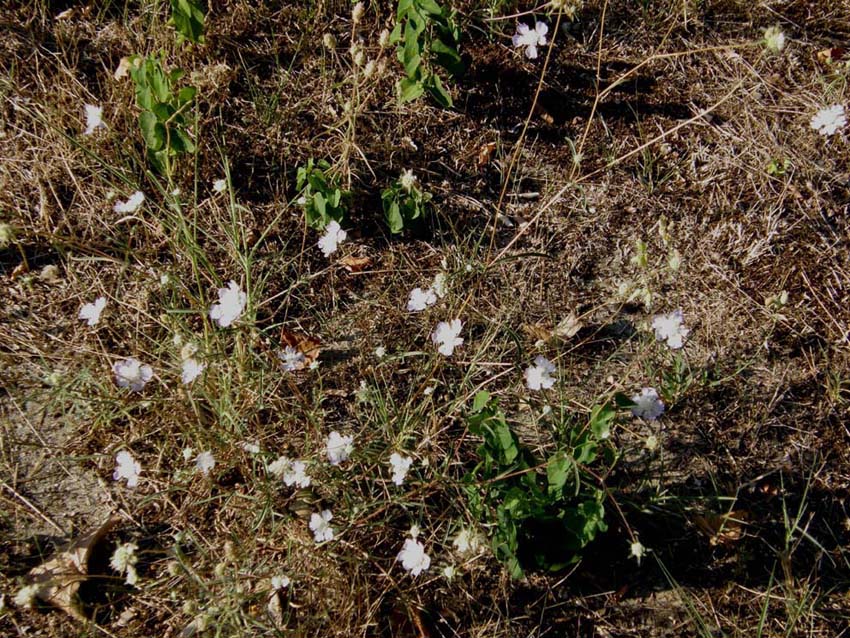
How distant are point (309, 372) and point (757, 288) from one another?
4.81 feet

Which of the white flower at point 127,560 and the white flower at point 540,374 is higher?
the white flower at point 540,374

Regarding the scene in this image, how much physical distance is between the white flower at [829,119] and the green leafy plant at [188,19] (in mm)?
1986

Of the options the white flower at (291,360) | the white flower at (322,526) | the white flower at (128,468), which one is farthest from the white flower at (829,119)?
the white flower at (128,468)

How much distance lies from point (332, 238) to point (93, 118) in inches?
31.8

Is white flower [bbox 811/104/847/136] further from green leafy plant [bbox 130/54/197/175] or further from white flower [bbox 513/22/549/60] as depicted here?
green leafy plant [bbox 130/54/197/175]

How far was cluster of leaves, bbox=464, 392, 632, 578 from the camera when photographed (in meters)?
1.83

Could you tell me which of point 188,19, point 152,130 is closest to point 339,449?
point 152,130

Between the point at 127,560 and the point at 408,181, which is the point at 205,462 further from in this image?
the point at 408,181

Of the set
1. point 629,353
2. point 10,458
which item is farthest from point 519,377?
point 10,458

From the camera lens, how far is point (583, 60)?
105 inches

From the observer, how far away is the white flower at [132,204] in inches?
83.6

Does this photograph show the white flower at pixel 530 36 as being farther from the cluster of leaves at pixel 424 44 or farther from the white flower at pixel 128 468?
the white flower at pixel 128 468

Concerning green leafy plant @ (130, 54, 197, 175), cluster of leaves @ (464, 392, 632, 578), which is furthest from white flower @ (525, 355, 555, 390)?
green leafy plant @ (130, 54, 197, 175)

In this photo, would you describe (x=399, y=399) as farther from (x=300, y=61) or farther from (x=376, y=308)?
(x=300, y=61)
